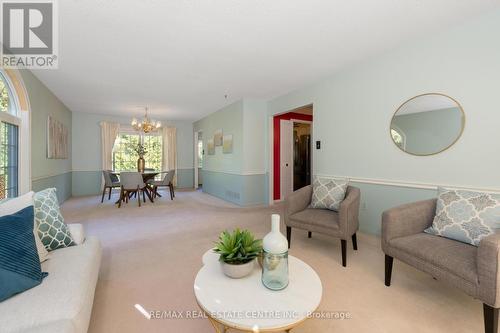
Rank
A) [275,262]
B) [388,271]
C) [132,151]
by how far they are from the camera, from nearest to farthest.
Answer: [275,262] → [388,271] → [132,151]

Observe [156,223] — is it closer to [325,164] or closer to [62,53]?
[62,53]

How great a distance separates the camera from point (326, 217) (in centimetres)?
240

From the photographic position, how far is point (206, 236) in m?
3.02

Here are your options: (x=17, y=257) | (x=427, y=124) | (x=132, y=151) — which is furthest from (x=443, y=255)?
(x=132, y=151)

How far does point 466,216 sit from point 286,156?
12.5 feet

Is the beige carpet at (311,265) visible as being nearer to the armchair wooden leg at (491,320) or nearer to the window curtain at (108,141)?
the armchair wooden leg at (491,320)

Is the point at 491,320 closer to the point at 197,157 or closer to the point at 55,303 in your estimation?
the point at 55,303

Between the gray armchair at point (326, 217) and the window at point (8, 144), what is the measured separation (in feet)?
12.0

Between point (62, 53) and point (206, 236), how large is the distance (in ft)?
9.62

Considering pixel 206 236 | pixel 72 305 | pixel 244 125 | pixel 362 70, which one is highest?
pixel 362 70

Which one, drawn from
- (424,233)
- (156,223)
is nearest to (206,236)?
(156,223)

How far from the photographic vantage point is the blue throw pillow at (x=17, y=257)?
1.06m

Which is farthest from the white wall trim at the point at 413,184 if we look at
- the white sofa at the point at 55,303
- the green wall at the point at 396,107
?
the white sofa at the point at 55,303

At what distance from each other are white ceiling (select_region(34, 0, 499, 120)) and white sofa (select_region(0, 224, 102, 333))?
2.06 meters
